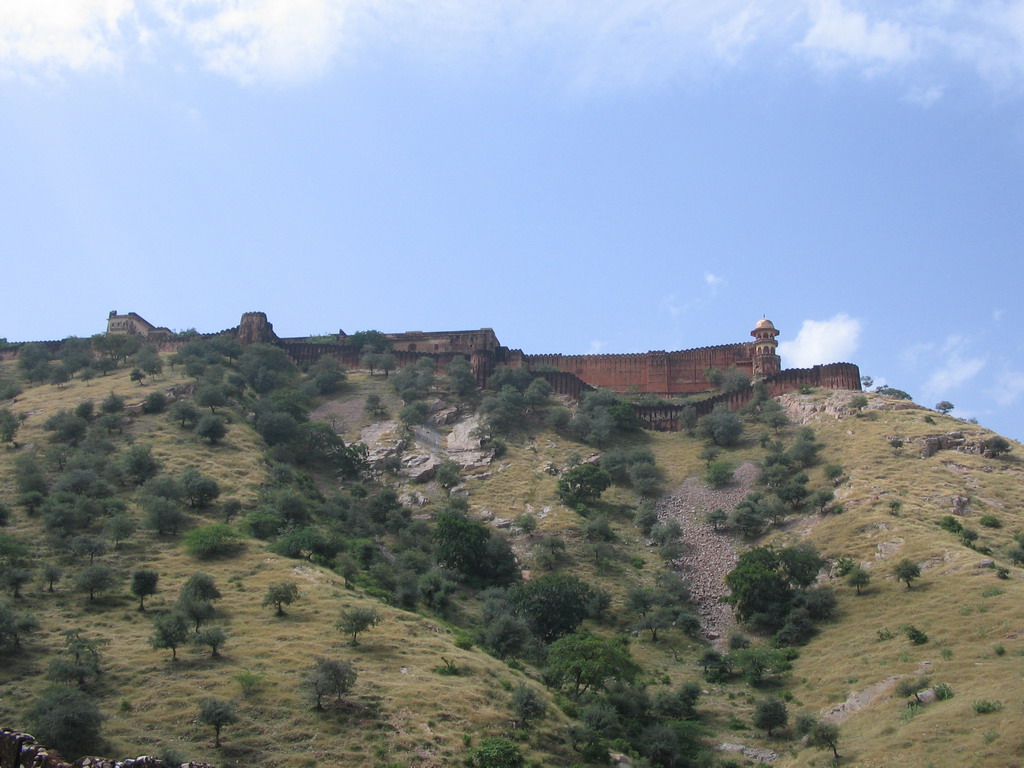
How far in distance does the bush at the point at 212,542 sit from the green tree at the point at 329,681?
14672 millimetres

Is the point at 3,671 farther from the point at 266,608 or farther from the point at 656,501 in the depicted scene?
the point at 656,501

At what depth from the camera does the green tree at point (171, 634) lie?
3700 centimetres

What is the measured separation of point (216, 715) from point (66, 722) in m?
4.41

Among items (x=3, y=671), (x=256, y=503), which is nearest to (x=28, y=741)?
(x=3, y=671)

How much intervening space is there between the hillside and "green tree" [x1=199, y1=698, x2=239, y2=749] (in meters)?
0.37

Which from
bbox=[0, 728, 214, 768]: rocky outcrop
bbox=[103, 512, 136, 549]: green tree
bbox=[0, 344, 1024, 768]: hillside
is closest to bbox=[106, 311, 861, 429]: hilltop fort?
bbox=[0, 344, 1024, 768]: hillside

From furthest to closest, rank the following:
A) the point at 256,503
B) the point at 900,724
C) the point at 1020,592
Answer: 1. the point at 256,503
2. the point at 1020,592
3. the point at 900,724

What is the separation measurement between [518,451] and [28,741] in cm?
6048

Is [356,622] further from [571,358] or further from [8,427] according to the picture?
[571,358]

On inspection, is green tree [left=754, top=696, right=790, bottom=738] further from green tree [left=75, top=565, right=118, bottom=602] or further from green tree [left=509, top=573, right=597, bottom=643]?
green tree [left=75, top=565, right=118, bottom=602]

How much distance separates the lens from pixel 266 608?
Answer: 42.2 metres

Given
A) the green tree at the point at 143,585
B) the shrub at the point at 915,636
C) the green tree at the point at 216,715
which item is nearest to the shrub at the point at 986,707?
the shrub at the point at 915,636

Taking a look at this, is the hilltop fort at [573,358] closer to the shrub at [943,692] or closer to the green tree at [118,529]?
the green tree at [118,529]

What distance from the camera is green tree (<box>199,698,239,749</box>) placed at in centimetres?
3192
